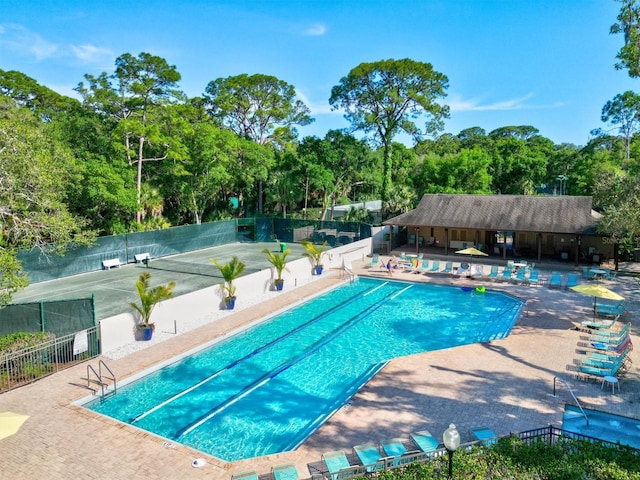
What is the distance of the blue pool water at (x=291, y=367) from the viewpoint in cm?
1005

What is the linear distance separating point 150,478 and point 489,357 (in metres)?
9.47

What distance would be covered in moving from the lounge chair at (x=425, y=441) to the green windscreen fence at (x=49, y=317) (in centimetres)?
968

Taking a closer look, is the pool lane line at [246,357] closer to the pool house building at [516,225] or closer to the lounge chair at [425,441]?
the lounge chair at [425,441]

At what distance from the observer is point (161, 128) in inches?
1312

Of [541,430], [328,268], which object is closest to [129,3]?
[328,268]

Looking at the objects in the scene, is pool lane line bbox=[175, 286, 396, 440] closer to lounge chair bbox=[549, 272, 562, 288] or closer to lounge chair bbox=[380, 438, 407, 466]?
lounge chair bbox=[380, 438, 407, 466]

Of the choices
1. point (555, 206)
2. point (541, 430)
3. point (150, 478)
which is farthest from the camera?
point (555, 206)

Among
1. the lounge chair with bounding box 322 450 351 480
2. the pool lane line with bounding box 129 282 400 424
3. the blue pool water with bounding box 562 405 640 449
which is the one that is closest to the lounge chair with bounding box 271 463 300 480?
the lounge chair with bounding box 322 450 351 480

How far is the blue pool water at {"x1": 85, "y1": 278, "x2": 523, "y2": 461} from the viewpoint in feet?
33.0

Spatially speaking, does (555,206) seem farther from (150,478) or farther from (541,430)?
(150,478)

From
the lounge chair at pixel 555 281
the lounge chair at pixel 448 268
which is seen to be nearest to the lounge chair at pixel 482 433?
the lounge chair at pixel 555 281

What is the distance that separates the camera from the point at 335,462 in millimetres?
7598

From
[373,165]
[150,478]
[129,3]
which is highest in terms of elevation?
[129,3]

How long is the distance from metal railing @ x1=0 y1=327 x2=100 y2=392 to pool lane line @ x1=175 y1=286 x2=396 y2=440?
4.50 meters
